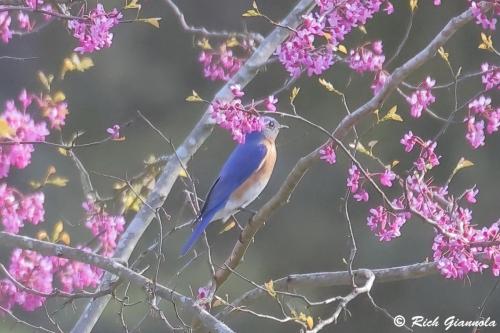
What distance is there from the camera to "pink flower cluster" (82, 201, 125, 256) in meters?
4.51

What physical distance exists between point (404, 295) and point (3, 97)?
3943 mm

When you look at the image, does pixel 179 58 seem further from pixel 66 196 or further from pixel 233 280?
pixel 233 280

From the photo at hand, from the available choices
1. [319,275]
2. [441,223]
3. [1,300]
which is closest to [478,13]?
[441,223]

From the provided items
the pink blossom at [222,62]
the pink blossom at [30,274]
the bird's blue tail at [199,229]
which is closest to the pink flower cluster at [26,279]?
the pink blossom at [30,274]

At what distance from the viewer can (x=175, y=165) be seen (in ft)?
14.4

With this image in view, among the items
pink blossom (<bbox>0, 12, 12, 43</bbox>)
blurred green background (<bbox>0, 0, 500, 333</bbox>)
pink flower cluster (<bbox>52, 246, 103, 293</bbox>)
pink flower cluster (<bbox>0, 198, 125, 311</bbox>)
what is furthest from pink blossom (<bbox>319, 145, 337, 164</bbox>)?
blurred green background (<bbox>0, 0, 500, 333</bbox>)

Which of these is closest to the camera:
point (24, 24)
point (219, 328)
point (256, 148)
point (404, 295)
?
point (219, 328)

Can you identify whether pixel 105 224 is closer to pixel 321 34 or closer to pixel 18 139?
pixel 18 139

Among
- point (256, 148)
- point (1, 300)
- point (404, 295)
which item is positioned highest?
point (256, 148)

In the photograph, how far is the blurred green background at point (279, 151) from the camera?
812 centimetres

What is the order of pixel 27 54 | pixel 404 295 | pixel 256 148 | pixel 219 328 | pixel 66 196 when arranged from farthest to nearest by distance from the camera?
pixel 27 54
pixel 66 196
pixel 404 295
pixel 256 148
pixel 219 328

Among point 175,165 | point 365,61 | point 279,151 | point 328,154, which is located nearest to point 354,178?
point 328,154

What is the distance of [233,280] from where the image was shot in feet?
27.7

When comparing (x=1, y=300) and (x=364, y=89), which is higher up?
(x=1, y=300)
